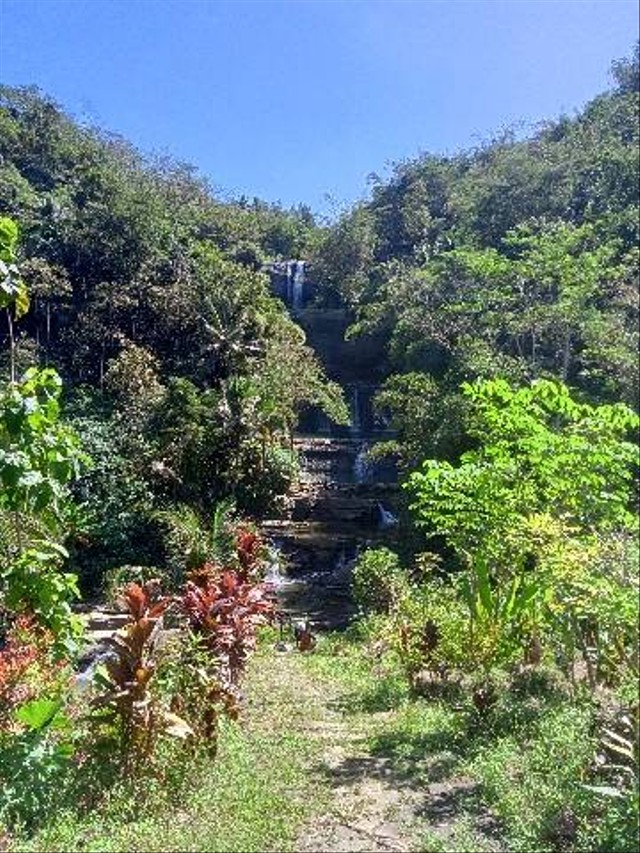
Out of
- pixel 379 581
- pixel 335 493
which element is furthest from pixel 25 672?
pixel 335 493

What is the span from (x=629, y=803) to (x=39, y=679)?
4994 mm

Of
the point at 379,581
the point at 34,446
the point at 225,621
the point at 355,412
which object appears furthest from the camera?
the point at 355,412

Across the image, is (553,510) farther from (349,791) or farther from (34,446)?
(34,446)

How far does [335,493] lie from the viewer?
24172 millimetres

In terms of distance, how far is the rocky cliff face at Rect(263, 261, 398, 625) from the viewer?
18938 mm

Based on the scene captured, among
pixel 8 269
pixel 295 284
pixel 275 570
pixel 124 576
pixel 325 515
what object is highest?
pixel 295 284

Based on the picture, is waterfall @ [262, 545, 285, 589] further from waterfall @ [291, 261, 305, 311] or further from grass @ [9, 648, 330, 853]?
waterfall @ [291, 261, 305, 311]

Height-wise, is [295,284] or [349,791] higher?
[295,284]

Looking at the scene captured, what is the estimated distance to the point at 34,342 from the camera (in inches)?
1010

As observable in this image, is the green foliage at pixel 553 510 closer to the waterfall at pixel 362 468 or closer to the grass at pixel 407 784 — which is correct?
the grass at pixel 407 784

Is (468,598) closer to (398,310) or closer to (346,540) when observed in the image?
(346,540)

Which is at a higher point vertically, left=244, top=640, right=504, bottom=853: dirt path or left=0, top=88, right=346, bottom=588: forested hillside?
left=0, top=88, right=346, bottom=588: forested hillside

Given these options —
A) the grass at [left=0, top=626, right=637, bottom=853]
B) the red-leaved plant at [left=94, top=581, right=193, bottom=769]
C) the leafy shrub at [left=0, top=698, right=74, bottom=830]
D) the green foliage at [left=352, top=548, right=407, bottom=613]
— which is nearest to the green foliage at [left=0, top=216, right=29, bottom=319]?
the red-leaved plant at [left=94, top=581, right=193, bottom=769]

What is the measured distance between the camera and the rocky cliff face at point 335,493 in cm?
1894
